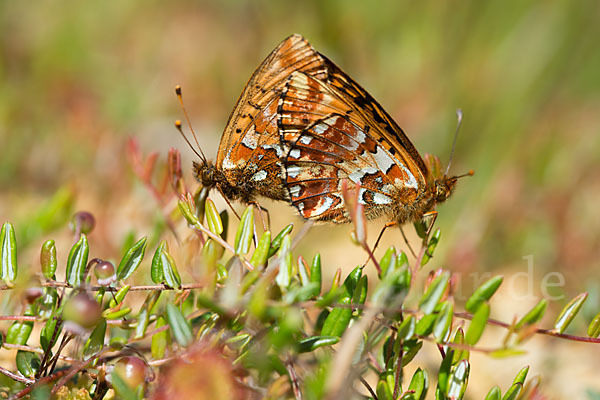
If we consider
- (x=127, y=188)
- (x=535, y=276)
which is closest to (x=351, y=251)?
(x=535, y=276)

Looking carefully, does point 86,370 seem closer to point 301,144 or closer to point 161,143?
point 301,144

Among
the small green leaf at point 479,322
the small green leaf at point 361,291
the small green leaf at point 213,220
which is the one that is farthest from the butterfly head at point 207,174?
the small green leaf at point 479,322

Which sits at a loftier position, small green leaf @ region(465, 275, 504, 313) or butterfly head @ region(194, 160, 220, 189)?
butterfly head @ region(194, 160, 220, 189)

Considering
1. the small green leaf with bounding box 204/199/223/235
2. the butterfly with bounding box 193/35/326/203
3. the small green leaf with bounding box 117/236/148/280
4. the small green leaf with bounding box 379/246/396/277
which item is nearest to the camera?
→ the small green leaf with bounding box 379/246/396/277

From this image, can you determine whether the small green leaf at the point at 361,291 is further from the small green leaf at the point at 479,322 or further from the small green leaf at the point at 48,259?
the small green leaf at the point at 48,259

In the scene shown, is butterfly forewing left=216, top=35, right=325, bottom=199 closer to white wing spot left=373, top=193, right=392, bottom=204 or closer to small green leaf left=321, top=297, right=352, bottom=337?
white wing spot left=373, top=193, right=392, bottom=204

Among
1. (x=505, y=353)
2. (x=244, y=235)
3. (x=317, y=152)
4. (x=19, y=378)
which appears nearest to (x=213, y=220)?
(x=244, y=235)

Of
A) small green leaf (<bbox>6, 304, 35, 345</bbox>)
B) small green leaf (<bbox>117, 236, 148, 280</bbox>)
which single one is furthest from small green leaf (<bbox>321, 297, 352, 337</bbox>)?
small green leaf (<bbox>6, 304, 35, 345</bbox>)
